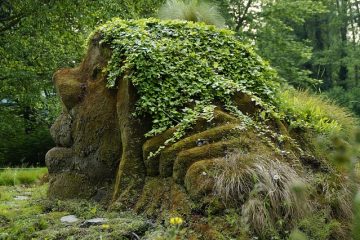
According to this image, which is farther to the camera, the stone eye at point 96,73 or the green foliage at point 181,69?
the stone eye at point 96,73

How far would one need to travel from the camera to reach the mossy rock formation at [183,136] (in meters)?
Answer: 3.28

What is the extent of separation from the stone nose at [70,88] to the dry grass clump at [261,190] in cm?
261

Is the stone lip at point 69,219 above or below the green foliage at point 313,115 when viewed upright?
below

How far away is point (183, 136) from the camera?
4125mm

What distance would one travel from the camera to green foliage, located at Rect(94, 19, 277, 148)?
14.4ft

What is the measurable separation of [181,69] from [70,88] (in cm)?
165

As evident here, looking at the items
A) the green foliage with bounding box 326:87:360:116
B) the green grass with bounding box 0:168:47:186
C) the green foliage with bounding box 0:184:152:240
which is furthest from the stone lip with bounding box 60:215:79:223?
the green foliage with bounding box 326:87:360:116

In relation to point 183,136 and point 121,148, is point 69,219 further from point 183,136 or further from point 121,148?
point 183,136

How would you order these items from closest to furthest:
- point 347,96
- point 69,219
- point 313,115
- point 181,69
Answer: point 69,219, point 181,69, point 313,115, point 347,96

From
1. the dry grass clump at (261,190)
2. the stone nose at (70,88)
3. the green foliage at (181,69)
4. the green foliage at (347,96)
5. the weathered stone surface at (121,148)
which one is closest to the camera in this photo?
the dry grass clump at (261,190)

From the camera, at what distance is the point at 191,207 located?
3398mm

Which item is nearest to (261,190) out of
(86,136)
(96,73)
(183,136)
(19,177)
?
(183,136)

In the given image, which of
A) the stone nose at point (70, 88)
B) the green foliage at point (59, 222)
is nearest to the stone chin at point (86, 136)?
the stone nose at point (70, 88)

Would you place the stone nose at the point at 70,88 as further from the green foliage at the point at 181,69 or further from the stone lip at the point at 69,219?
the stone lip at the point at 69,219
